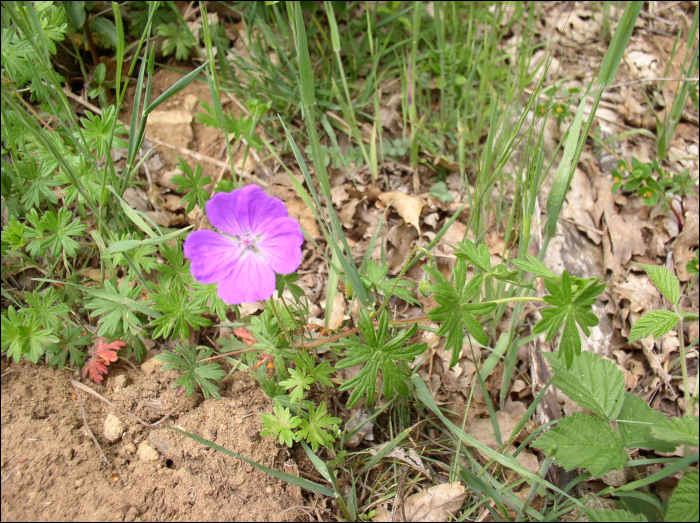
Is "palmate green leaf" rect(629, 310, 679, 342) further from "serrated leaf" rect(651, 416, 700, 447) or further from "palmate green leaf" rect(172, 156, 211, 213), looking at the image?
"palmate green leaf" rect(172, 156, 211, 213)

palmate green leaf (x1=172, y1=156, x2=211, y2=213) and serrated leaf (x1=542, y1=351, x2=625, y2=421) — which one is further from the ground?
palmate green leaf (x1=172, y1=156, x2=211, y2=213)

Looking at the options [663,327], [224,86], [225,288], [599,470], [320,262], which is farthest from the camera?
[224,86]

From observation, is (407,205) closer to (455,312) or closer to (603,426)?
(455,312)

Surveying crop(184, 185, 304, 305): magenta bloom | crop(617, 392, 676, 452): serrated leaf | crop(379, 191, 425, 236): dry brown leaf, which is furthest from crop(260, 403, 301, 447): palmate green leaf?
crop(379, 191, 425, 236): dry brown leaf

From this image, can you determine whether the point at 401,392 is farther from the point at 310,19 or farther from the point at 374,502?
the point at 310,19

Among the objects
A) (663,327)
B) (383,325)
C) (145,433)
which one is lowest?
(145,433)

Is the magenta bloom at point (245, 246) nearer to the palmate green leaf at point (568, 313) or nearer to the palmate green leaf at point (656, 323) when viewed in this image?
the palmate green leaf at point (568, 313)

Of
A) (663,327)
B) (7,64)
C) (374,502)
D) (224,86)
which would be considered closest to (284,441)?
(374,502)
